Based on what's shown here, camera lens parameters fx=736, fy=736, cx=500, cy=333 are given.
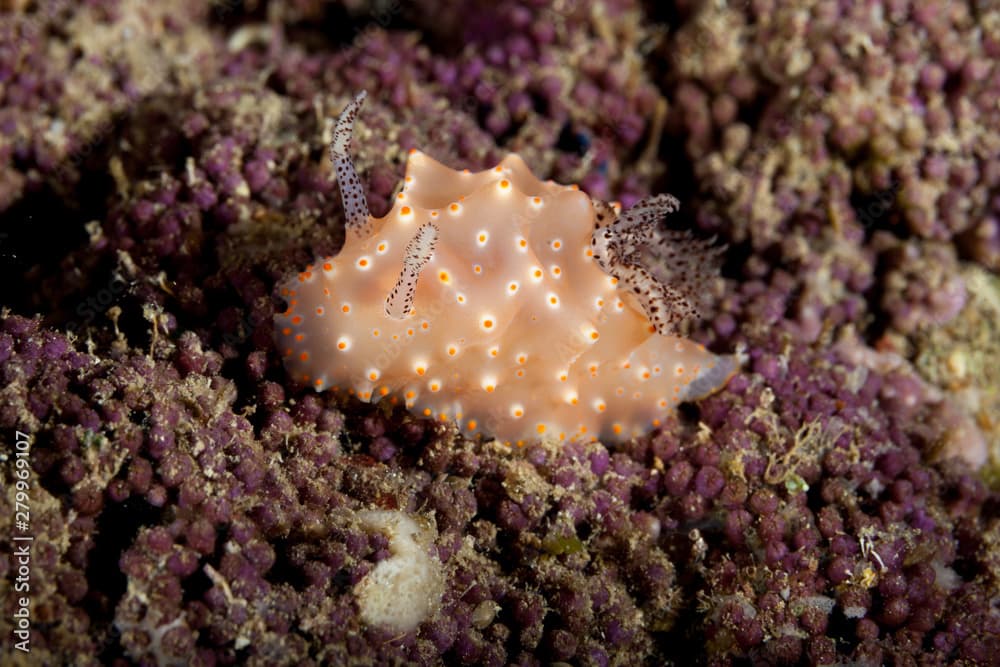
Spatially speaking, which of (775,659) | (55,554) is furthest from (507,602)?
(55,554)

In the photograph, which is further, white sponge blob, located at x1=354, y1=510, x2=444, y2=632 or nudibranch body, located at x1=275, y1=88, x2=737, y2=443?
nudibranch body, located at x1=275, y1=88, x2=737, y2=443

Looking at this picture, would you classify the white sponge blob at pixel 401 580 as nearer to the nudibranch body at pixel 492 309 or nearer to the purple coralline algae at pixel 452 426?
the purple coralline algae at pixel 452 426

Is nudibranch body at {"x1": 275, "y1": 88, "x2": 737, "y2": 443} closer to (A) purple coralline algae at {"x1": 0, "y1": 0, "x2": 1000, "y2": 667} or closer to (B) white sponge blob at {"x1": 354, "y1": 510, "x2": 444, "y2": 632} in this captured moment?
(A) purple coralline algae at {"x1": 0, "y1": 0, "x2": 1000, "y2": 667}

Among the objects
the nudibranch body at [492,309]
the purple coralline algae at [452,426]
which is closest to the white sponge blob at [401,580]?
the purple coralline algae at [452,426]

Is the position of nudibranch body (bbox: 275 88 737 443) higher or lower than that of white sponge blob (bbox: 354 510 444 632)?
higher

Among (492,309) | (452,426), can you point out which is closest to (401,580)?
(452,426)

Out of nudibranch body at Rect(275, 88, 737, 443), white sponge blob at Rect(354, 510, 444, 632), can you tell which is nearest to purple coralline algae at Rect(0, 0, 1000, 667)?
white sponge blob at Rect(354, 510, 444, 632)
